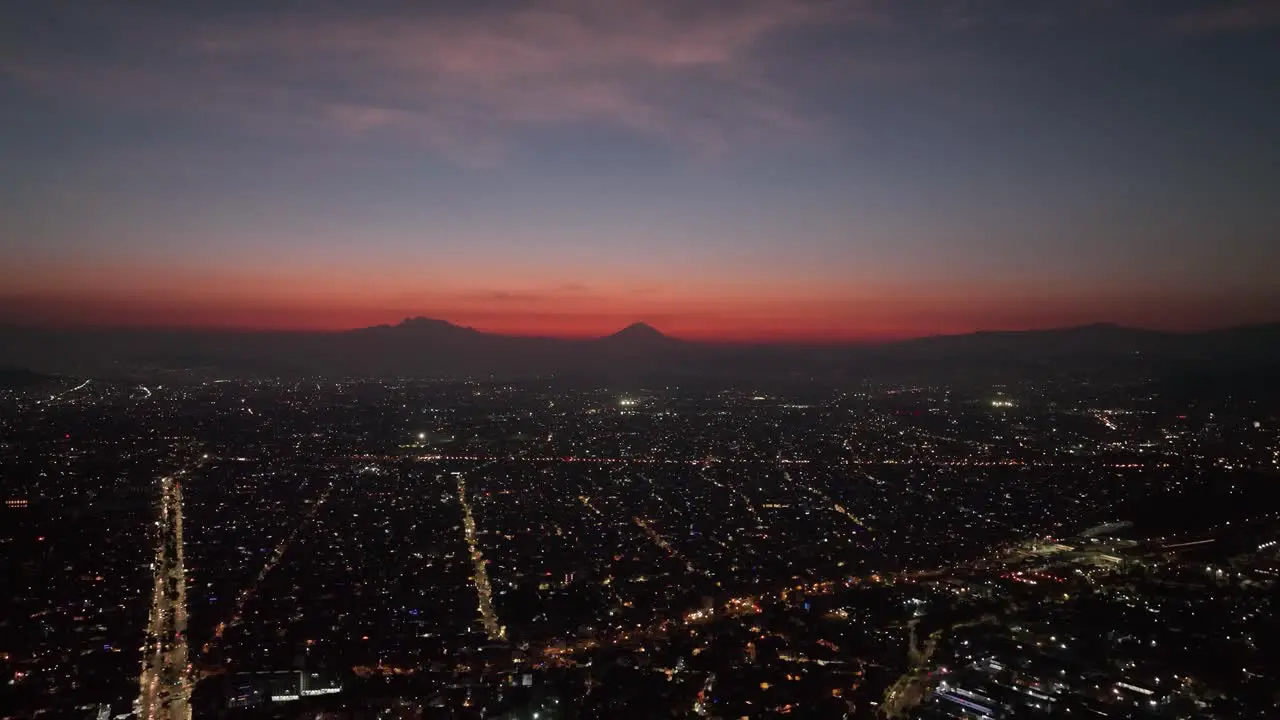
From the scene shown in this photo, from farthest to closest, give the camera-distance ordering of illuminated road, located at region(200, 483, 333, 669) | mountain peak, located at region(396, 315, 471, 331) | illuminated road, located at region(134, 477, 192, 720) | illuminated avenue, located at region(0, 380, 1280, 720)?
mountain peak, located at region(396, 315, 471, 331), illuminated road, located at region(200, 483, 333, 669), illuminated avenue, located at region(0, 380, 1280, 720), illuminated road, located at region(134, 477, 192, 720)

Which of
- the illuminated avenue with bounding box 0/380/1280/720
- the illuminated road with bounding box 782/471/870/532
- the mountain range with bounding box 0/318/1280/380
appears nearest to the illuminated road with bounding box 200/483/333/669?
the illuminated avenue with bounding box 0/380/1280/720

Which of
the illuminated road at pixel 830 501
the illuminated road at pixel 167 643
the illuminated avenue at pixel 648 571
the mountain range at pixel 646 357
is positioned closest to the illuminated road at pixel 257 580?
the illuminated avenue at pixel 648 571

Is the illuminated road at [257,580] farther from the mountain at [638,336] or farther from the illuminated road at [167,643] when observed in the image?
the mountain at [638,336]

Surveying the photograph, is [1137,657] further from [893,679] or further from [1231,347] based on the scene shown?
[1231,347]

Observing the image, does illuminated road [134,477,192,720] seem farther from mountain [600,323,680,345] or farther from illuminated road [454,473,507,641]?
mountain [600,323,680,345]

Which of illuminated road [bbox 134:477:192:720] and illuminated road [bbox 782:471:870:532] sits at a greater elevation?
illuminated road [bbox 782:471:870:532]

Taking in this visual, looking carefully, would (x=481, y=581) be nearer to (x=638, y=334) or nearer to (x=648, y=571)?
(x=648, y=571)
